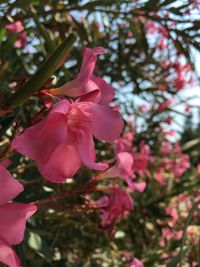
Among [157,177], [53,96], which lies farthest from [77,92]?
[157,177]

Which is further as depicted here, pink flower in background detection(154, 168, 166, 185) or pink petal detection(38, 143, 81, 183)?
pink flower in background detection(154, 168, 166, 185)

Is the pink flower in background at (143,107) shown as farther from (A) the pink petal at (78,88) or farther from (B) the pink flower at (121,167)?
(A) the pink petal at (78,88)

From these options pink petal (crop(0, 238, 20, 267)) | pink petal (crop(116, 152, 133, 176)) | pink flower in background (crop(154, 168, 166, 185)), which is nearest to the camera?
pink petal (crop(0, 238, 20, 267))

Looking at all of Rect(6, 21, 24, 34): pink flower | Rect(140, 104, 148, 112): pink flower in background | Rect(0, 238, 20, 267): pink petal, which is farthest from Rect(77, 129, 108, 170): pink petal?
Rect(140, 104, 148, 112): pink flower in background

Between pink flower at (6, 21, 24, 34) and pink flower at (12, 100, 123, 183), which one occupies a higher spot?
pink flower at (12, 100, 123, 183)

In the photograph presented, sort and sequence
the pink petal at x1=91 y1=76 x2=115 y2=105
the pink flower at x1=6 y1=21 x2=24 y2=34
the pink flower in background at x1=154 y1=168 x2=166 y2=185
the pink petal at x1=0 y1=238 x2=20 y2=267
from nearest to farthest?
the pink petal at x1=0 y1=238 x2=20 y2=267
the pink petal at x1=91 y1=76 x2=115 y2=105
the pink flower at x1=6 y1=21 x2=24 y2=34
the pink flower in background at x1=154 y1=168 x2=166 y2=185

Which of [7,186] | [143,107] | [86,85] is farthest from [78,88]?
[143,107]

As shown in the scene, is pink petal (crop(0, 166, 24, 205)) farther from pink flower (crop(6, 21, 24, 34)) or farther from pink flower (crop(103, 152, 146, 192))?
pink flower (crop(6, 21, 24, 34))
